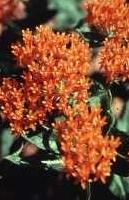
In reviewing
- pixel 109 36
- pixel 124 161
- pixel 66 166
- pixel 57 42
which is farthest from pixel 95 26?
pixel 66 166

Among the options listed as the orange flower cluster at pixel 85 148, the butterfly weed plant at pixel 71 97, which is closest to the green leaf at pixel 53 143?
the butterfly weed plant at pixel 71 97

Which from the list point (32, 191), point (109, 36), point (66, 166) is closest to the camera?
point (66, 166)

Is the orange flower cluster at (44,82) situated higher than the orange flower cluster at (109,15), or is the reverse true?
the orange flower cluster at (109,15)

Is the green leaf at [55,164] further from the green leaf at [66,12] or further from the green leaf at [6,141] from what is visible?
the green leaf at [66,12]

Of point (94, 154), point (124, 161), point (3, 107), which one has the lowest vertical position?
point (124, 161)

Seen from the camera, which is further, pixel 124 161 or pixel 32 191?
pixel 32 191

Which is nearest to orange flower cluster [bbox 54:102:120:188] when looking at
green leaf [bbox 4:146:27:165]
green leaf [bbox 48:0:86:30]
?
green leaf [bbox 4:146:27:165]

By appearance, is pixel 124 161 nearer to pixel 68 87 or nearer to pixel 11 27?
pixel 68 87

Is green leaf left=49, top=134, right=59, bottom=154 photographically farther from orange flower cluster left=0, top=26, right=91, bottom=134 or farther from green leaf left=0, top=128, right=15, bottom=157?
green leaf left=0, top=128, right=15, bottom=157
